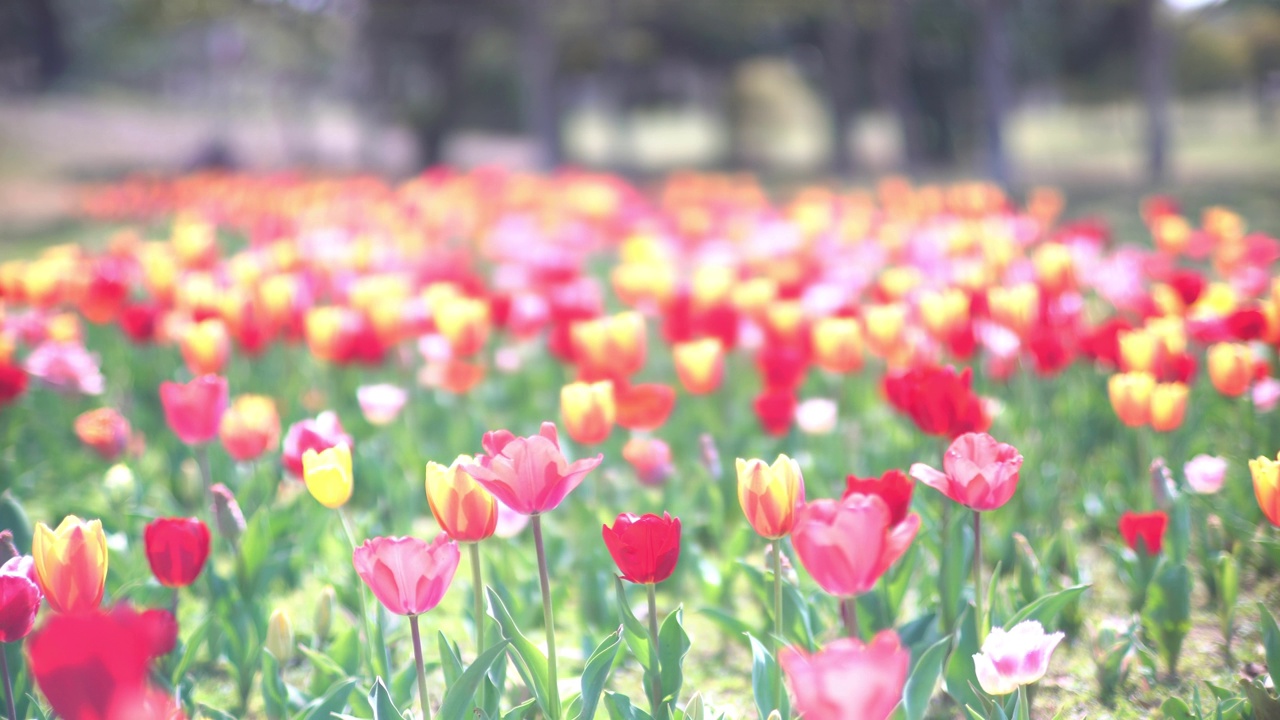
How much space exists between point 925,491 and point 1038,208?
3568 mm

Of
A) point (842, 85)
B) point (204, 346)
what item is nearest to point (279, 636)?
point (204, 346)

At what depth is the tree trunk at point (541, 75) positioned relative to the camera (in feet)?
55.0

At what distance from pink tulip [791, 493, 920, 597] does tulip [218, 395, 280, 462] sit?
5.07ft

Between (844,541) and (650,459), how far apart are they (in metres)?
1.34

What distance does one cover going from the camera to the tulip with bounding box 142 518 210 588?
1945 mm

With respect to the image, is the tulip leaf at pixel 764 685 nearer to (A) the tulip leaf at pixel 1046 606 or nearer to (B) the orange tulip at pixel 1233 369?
(A) the tulip leaf at pixel 1046 606

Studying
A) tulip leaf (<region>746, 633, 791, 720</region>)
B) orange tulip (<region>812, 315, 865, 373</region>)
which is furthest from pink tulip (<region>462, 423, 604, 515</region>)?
orange tulip (<region>812, 315, 865, 373</region>)

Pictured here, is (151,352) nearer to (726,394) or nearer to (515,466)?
(726,394)

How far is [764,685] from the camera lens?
1881mm

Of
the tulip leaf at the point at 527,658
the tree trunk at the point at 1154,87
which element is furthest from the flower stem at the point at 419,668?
the tree trunk at the point at 1154,87

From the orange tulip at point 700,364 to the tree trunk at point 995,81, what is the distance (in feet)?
37.5

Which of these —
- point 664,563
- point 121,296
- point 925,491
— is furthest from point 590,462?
point 121,296

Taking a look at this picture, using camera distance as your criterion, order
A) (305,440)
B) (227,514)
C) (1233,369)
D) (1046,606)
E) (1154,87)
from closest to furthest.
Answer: (1046,606) < (305,440) < (227,514) < (1233,369) < (1154,87)

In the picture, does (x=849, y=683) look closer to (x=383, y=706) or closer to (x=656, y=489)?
(x=383, y=706)
